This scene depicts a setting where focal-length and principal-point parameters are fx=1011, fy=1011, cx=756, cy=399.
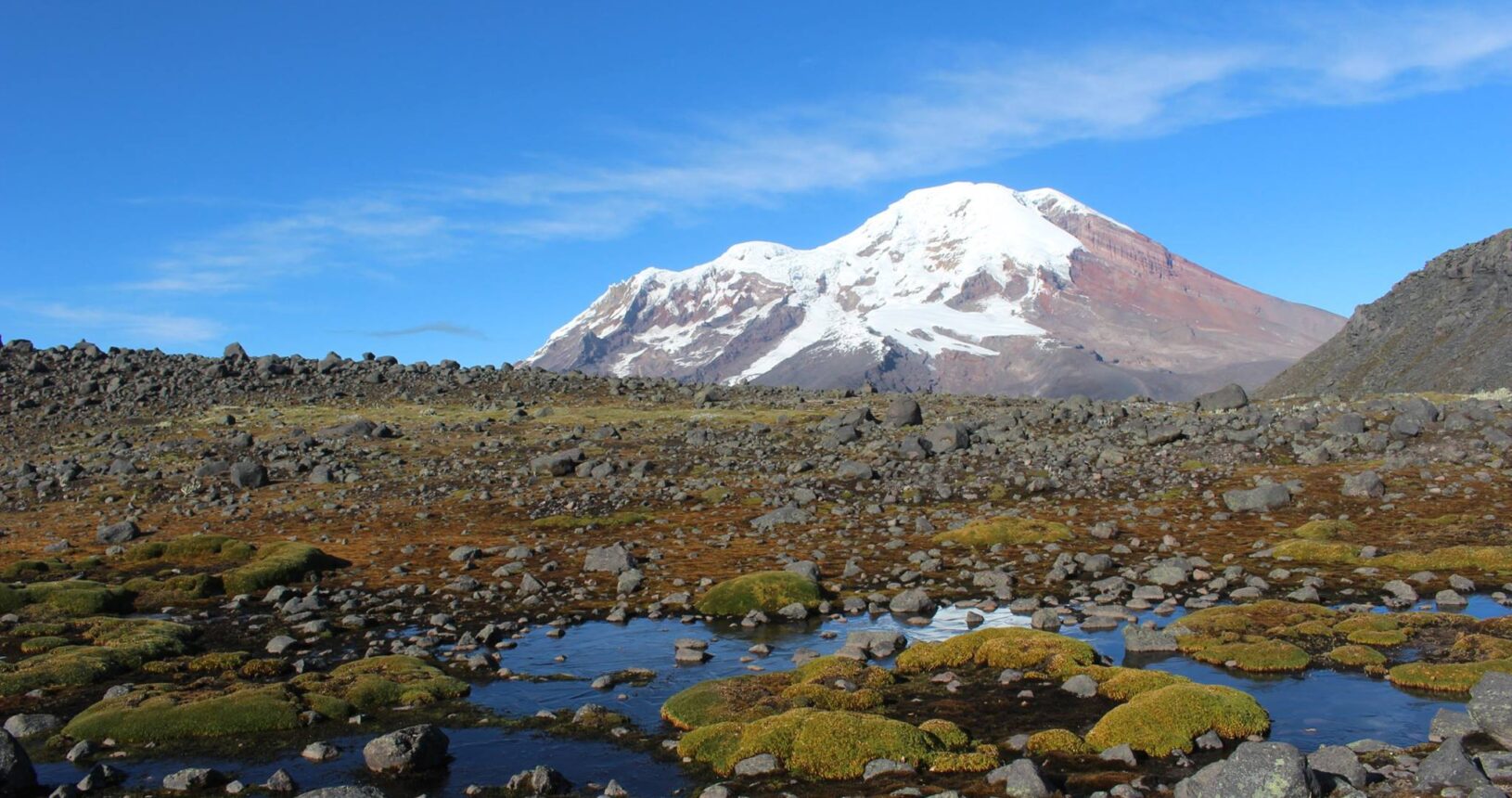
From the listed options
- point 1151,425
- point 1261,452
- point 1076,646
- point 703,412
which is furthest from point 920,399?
point 1076,646

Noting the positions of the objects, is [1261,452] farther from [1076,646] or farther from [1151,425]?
[1076,646]

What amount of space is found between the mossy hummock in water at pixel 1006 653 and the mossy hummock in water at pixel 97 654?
62.0ft

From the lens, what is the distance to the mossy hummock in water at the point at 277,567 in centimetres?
3444

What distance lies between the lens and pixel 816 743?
17.9 meters

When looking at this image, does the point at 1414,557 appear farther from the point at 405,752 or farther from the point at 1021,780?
the point at 405,752

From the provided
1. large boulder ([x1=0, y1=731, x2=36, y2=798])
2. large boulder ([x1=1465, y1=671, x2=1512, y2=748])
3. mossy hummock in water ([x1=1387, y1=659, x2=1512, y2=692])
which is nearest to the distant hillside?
mossy hummock in water ([x1=1387, y1=659, x2=1512, y2=692])

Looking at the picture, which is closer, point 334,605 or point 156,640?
point 156,640

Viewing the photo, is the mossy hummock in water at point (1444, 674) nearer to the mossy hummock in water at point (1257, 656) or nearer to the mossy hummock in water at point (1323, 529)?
the mossy hummock in water at point (1257, 656)

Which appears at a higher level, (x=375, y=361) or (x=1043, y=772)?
(x=375, y=361)

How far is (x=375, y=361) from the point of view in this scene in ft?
293

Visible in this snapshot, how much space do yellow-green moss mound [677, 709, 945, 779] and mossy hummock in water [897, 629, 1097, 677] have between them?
492 centimetres

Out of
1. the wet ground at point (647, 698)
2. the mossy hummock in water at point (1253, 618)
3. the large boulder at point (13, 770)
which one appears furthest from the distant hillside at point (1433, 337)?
the large boulder at point (13, 770)

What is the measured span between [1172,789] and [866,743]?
4.99 m

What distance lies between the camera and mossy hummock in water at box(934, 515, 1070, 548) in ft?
124
